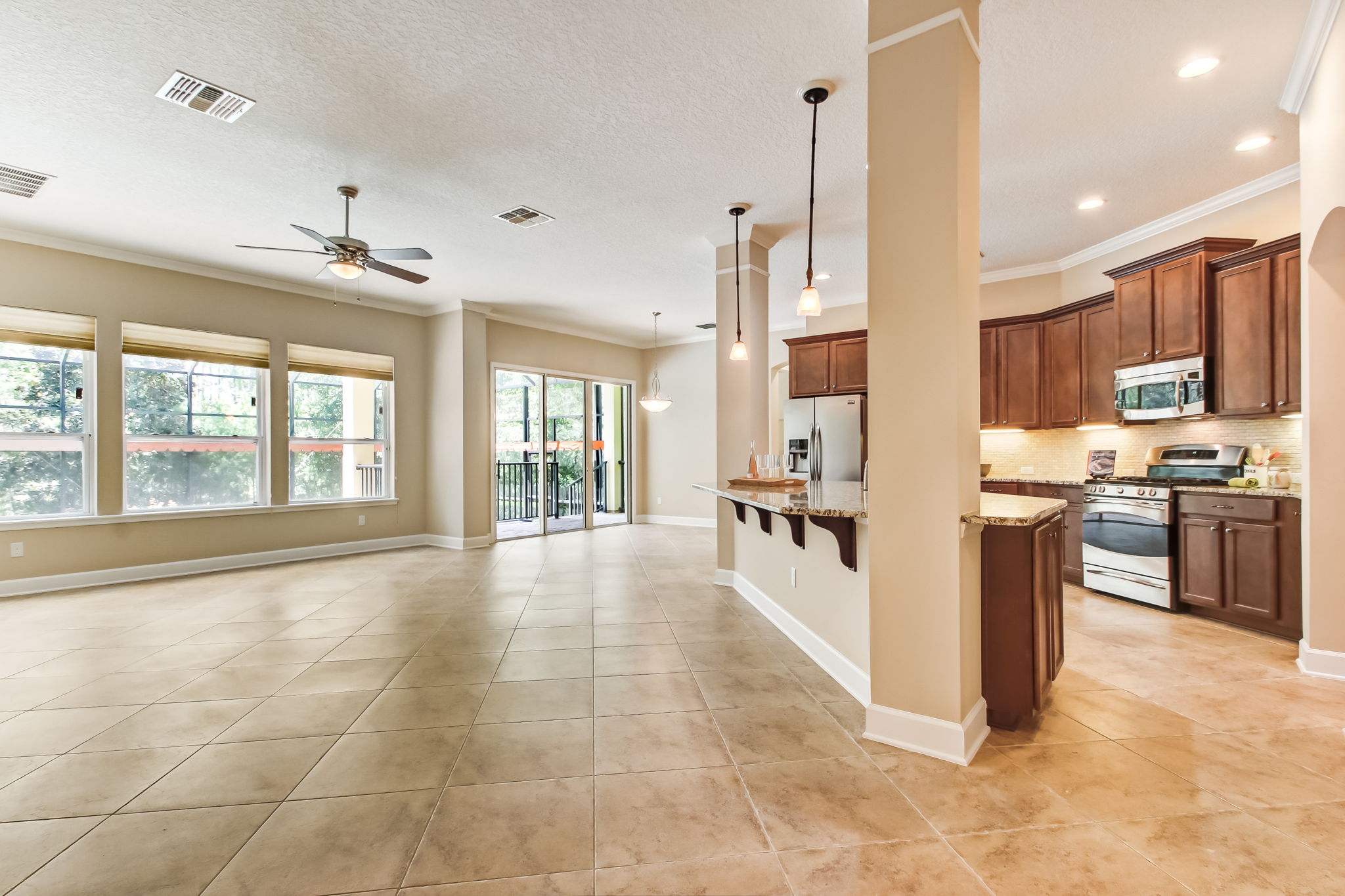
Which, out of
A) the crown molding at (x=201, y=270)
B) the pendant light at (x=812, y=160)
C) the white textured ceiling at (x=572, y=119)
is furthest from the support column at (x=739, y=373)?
the crown molding at (x=201, y=270)

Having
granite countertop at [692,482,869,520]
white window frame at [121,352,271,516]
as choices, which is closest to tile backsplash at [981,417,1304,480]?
granite countertop at [692,482,869,520]

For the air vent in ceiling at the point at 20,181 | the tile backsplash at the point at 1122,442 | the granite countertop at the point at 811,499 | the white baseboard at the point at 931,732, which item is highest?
the air vent in ceiling at the point at 20,181

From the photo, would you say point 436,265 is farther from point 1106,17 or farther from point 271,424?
point 1106,17

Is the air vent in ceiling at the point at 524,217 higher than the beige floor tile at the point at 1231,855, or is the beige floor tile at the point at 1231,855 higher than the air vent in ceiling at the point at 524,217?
the air vent in ceiling at the point at 524,217

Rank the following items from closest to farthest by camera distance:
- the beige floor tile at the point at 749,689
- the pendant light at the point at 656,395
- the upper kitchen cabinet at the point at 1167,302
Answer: the beige floor tile at the point at 749,689 < the upper kitchen cabinet at the point at 1167,302 < the pendant light at the point at 656,395

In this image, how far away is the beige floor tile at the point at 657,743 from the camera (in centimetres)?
219

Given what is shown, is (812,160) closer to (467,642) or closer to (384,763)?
(467,642)

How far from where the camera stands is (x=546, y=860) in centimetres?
166

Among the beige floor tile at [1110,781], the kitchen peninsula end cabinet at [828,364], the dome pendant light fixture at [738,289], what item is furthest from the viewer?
the kitchen peninsula end cabinet at [828,364]

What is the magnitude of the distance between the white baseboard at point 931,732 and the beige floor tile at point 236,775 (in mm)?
2172

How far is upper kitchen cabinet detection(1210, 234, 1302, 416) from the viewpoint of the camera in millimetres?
3682

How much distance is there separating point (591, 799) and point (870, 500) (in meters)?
1.49

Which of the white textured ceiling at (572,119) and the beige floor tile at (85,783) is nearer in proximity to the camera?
the beige floor tile at (85,783)

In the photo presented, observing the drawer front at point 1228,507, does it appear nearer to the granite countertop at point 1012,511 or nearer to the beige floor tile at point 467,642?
the granite countertop at point 1012,511
